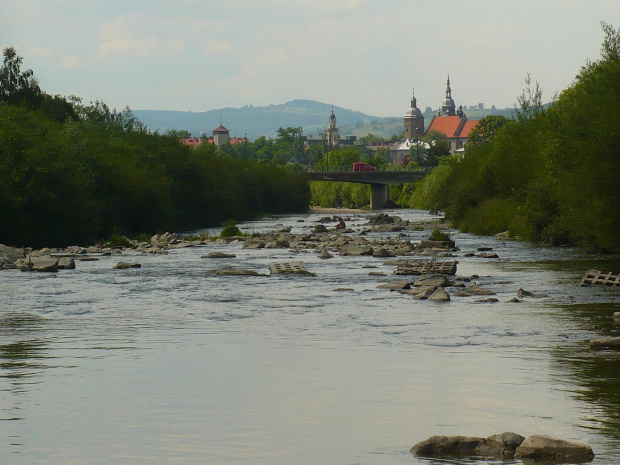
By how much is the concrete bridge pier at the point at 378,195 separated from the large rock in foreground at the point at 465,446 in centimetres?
16847

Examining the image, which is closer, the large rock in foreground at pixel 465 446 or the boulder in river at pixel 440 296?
the large rock in foreground at pixel 465 446

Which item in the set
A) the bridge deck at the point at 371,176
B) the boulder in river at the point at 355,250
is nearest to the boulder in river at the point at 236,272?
the boulder in river at the point at 355,250

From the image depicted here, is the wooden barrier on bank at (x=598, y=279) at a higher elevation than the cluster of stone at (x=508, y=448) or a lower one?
lower

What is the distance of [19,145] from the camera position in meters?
63.7

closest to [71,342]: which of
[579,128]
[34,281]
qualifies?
[34,281]

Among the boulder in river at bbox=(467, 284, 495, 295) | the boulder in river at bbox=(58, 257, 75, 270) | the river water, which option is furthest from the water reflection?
the boulder in river at bbox=(58, 257, 75, 270)

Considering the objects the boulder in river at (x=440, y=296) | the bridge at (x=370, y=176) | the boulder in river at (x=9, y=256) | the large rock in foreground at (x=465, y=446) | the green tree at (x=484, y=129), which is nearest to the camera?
the large rock in foreground at (x=465, y=446)

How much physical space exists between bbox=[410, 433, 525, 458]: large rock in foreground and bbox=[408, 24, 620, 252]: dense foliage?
112ft

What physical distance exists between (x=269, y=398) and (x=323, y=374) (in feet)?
8.19

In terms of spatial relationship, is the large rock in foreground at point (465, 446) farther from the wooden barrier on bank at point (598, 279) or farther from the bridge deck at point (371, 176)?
the bridge deck at point (371, 176)

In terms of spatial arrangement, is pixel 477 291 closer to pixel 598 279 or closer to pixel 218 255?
pixel 598 279

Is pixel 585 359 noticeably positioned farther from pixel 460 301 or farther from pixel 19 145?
pixel 19 145

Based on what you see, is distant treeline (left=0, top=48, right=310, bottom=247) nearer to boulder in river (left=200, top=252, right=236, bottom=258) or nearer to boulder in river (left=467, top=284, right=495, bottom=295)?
boulder in river (left=200, top=252, right=236, bottom=258)

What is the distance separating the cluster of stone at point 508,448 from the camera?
494 inches
